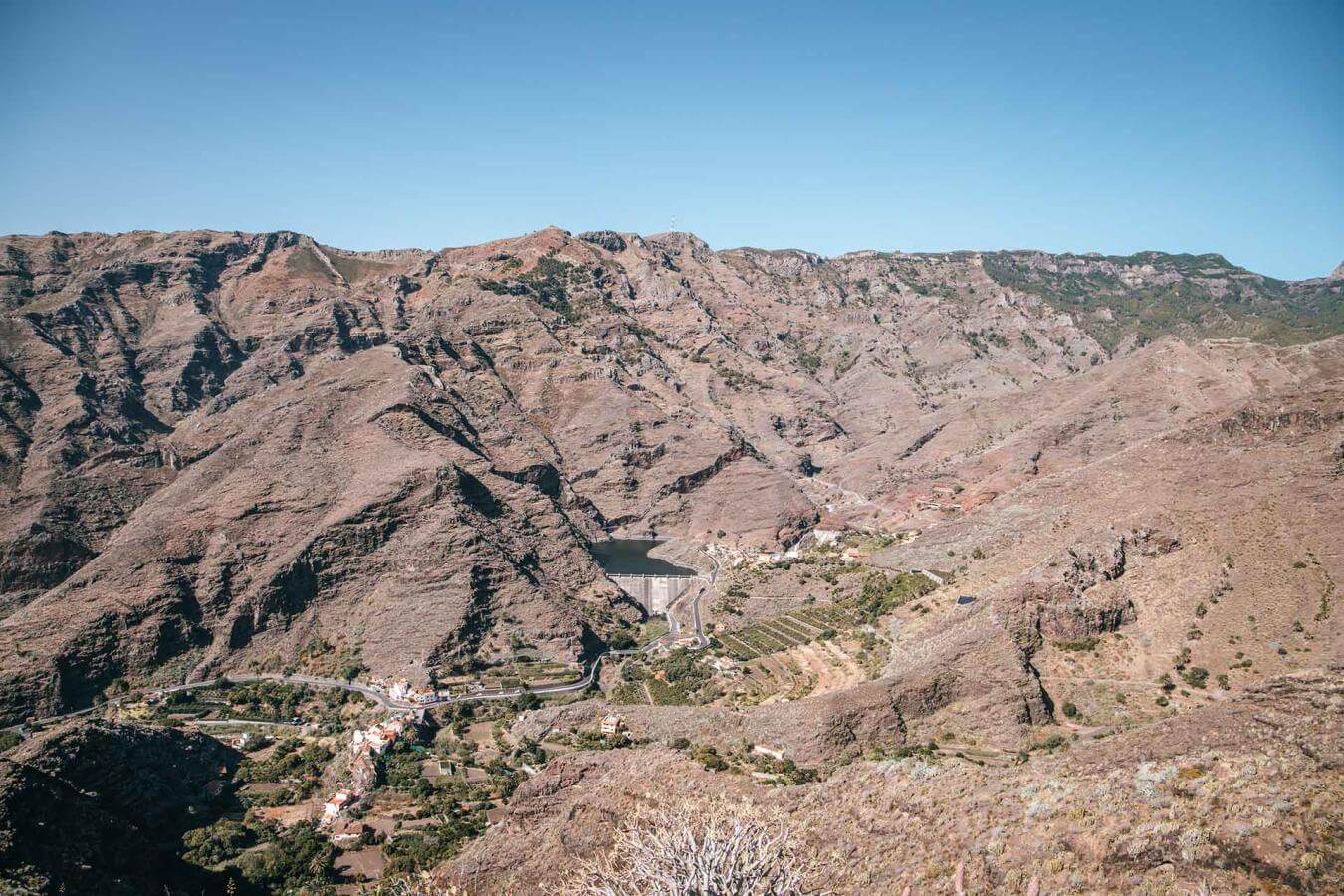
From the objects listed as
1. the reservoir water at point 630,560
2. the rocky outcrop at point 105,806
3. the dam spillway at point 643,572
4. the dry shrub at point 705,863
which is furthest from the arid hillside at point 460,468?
the dry shrub at point 705,863

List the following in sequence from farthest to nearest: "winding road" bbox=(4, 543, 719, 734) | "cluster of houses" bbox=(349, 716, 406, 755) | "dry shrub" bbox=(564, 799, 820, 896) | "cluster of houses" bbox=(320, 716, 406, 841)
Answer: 1. "winding road" bbox=(4, 543, 719, 734)
2. "cluster of houses" bbox=(349, 716, 406, 755)
3. "cluster of houses" bbox=(320, 716, 406, 841)
4. "dry shrub" bbox=(564, 799, 820, 896)

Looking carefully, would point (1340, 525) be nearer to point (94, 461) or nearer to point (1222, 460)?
point (1222, 460)

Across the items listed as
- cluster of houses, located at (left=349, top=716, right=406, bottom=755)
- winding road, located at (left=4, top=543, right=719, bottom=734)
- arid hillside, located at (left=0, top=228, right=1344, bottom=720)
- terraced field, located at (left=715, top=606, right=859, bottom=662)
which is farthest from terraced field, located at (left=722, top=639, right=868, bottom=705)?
cluster of houses, located at (left=349, top=716, right=406, bottom=755)

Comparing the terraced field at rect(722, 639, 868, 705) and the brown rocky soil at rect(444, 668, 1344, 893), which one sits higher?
the brown rocky soil at rect(444, 668, 1344, 893)

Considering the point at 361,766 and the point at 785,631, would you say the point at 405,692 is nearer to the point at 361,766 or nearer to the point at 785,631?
the point at 361,766

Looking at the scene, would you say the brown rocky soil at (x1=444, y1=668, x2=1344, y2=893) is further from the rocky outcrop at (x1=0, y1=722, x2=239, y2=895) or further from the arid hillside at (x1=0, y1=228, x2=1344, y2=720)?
the rocky outcrop at (x1=0, y1=722, x2=239, y2=895)

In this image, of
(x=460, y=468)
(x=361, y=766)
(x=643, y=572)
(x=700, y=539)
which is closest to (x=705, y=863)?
(x=361, y=766)
